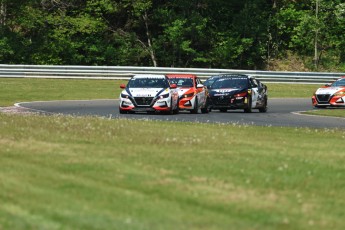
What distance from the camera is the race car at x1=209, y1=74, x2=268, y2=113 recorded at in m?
36.0

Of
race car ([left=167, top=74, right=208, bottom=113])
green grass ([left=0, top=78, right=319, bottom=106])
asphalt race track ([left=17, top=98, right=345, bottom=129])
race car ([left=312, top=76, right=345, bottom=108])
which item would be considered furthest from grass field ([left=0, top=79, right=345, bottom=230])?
green grass ([left=0, top=78, right=319, bottom=106])

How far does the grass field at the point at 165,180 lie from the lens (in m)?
9.52

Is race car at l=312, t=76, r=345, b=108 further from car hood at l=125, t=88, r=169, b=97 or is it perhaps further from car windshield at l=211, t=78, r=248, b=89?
car hood at l=125, t=88, r=169, b=97

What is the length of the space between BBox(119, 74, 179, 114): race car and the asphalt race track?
30cm

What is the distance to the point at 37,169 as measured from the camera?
41.5 ft

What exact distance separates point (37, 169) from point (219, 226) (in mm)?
4160

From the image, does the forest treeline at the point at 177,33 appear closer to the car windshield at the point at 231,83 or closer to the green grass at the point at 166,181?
the car windshield at the point at 231,83

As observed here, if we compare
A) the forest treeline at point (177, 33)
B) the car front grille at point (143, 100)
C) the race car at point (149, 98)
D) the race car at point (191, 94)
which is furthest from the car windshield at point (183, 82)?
the forest treeline at point (177, 33)

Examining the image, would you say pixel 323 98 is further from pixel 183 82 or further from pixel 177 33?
pixel 177 33

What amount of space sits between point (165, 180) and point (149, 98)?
20.4m

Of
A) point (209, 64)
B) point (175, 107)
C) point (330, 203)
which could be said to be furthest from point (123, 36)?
point (330, 203)

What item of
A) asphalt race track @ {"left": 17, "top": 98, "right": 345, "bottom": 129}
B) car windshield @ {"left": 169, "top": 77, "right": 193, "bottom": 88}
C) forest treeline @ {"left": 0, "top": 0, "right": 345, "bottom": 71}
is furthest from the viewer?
forest treeline @ {"left": 0, "top": 0, "right": 345, "bottom": 71}

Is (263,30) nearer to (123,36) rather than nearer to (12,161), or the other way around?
(123,36)

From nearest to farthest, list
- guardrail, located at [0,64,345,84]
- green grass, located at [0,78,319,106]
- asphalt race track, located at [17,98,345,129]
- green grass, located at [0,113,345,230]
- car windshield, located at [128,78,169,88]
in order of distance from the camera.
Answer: green grass, located at [0,113,345,230]
asphalt race track, located at [17,98,345,129]
car windshield, located at [128,78,169,88]
green grass, located at [0,78,319,106]
guardrail, located at [0,64,345,84]
